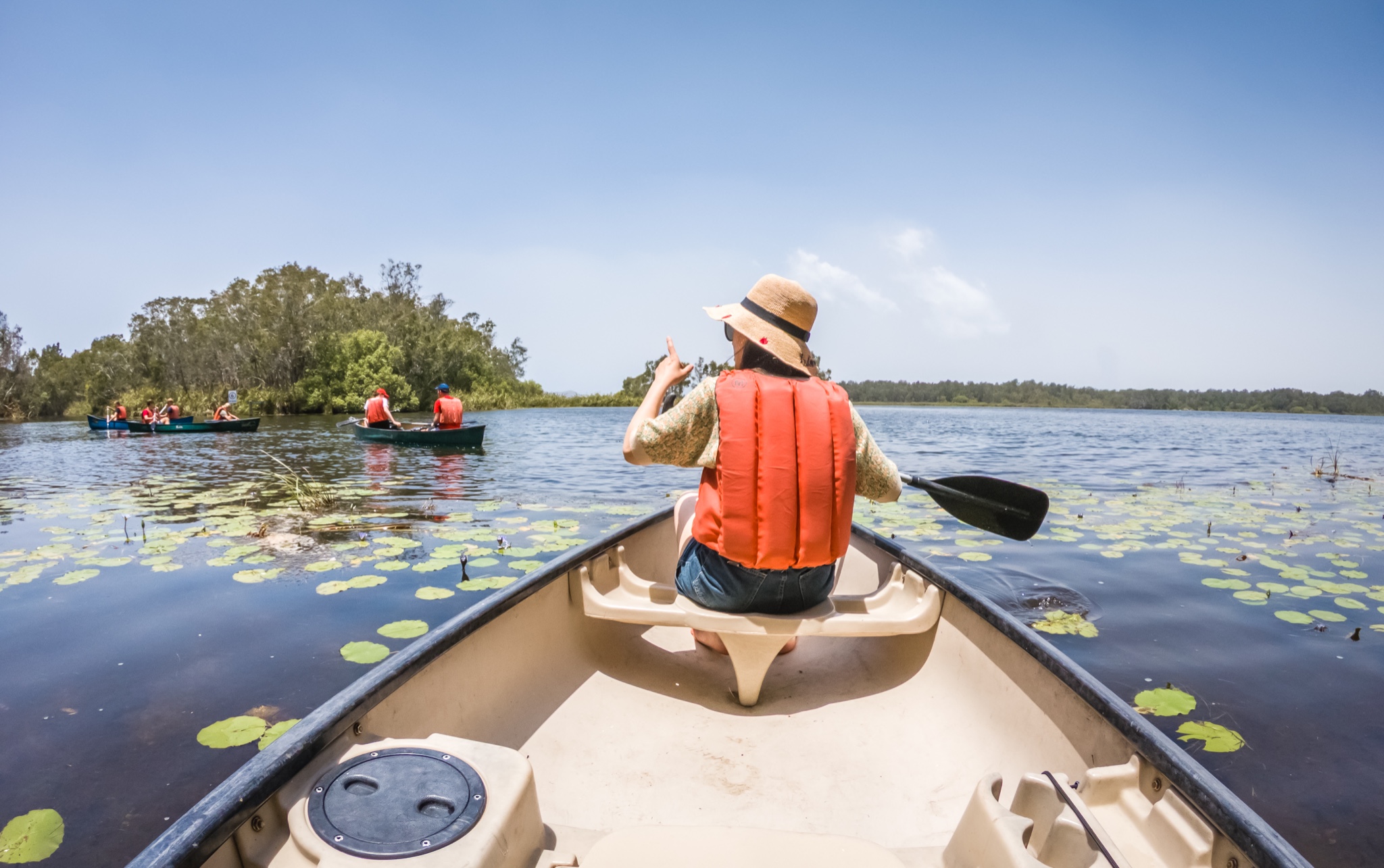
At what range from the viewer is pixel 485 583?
454 cm

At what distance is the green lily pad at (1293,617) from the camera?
410 centimetres

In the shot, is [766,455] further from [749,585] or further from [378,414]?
[378,414]

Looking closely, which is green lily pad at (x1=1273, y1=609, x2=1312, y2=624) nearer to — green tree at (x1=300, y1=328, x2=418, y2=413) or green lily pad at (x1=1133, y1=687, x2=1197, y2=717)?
green lily pad at (x1=1133, y1=687, x2=1197, y2=717)

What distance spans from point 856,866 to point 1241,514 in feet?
27.5

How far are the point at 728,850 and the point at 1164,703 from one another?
104 inches

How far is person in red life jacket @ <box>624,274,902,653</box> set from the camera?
2.05 meters

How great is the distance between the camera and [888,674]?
2.57 metres

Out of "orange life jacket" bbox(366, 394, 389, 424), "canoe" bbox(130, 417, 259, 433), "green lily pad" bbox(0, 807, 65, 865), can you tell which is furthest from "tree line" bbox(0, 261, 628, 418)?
"green lily pad" bbox(0, 807, 65, 865)

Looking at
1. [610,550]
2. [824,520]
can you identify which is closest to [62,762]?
[610,550]

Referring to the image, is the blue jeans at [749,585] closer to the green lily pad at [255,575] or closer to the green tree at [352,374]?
the green lily pad at [255,575]

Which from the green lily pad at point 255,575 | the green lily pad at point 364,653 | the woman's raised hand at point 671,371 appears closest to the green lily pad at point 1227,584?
the woman's raised hand at point 671,371

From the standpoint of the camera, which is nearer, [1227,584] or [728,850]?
[728,850]

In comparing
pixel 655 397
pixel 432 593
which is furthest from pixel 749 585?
pixel 432 593

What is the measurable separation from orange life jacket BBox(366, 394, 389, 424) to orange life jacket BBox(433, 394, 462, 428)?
1809mm
